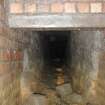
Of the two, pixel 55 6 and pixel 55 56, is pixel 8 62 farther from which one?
pixel 55 56

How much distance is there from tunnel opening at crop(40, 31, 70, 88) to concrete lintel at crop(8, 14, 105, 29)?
11.6 feet

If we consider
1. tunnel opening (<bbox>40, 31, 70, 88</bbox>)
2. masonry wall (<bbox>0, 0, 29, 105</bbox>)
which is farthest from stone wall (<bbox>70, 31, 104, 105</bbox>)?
masonry wall (<bbox>0, 0, 29, 105</bbox>)

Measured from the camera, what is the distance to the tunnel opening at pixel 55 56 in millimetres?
6781

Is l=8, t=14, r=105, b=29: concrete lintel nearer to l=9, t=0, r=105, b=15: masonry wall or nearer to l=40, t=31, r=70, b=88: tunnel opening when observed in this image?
l=9, t=0, r=105, b=15: masonry wall

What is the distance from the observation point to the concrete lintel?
267 cm

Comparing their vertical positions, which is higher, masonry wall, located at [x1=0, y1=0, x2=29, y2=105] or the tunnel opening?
masonry wall, located at [x1=0, y1=0, x2=29, y2=105]

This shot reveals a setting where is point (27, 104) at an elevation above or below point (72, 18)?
below

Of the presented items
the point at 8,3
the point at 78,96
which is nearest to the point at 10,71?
the point at 8,3

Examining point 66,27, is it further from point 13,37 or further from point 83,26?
point 13,37

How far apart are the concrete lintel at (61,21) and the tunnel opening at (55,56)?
3523 millimetres

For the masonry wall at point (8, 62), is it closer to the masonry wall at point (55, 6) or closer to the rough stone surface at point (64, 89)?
the masonry wall at point (55, 6)

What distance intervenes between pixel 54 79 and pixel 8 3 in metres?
4.38

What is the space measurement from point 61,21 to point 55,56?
29.7 ft

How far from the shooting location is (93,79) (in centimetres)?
423
